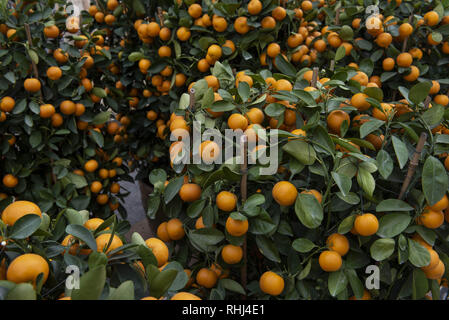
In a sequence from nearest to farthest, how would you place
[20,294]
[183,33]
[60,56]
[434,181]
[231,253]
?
1. [20,294]
2. [434,181]
3. [231,253]
4. [60,56]
5. [183,33]

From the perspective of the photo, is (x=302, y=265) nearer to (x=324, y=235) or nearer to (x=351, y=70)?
(x=324, y=235)

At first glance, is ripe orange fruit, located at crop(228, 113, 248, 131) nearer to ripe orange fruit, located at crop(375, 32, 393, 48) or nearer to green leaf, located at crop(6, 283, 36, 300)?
green leaf, located at crop(6, 283, 36, 300)

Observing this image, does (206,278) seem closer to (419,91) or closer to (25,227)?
(25,227)

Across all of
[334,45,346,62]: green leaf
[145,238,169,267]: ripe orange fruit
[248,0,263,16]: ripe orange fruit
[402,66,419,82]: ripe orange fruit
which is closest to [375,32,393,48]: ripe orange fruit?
[402,66,419,82]: ripe orange fruit

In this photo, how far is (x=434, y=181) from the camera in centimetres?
70

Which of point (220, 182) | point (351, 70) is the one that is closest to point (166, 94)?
point (351, 70)


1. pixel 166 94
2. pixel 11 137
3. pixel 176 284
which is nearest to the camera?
pixel 176 284

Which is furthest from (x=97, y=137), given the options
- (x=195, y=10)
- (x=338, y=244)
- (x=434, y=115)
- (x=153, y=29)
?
(x=434, y=115)

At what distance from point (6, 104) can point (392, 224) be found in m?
1.45

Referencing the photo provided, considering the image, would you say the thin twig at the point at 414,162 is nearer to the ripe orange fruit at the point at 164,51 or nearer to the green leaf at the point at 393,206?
the green leaf at the point at 393,206

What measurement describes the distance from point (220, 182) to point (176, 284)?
0.88 ft

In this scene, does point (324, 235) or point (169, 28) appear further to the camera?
point (169, 28)

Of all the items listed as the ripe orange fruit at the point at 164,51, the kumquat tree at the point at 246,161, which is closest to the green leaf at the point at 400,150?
the kumquat tree at the point at 246,161

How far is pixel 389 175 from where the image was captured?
2.58ft
